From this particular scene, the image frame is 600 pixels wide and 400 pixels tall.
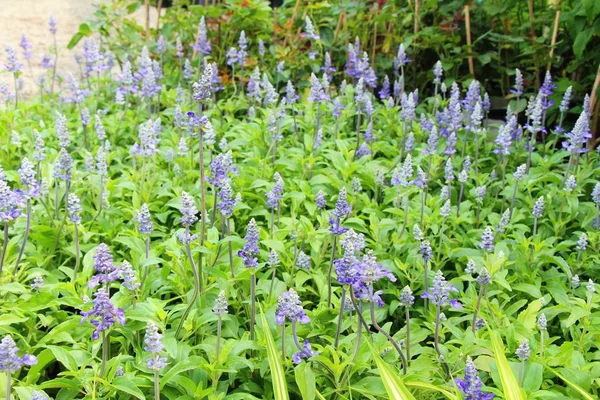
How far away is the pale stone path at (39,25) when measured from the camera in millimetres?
8867

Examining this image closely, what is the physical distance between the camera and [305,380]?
7.93 ft

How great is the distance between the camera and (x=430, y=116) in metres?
5.44

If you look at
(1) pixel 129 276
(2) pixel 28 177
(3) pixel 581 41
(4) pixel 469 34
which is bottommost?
(1) pixel 129 276

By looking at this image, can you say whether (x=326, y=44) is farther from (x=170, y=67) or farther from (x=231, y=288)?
(x=231, y=288)

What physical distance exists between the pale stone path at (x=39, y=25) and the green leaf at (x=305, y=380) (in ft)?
20.4

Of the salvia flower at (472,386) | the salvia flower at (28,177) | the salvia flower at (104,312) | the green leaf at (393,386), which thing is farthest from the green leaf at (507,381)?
the salvia flower at (28,177)

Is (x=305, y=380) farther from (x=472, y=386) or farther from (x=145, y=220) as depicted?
(x=145, y=220)

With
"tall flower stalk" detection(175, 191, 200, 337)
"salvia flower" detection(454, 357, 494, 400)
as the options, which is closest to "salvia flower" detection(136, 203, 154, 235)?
"tall flower stalk" detection(175, 191, 200, 337)

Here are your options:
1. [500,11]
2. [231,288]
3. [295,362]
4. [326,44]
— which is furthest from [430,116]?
[295,362]

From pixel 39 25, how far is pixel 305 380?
1031 cm

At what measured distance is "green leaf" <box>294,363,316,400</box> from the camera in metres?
2.38

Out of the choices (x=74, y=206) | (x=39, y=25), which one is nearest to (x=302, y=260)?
(x=74, y=206)

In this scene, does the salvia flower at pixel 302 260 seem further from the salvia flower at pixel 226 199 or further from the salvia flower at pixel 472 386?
the salvia flower at pixel 472 386

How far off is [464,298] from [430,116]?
2516 millimetres
